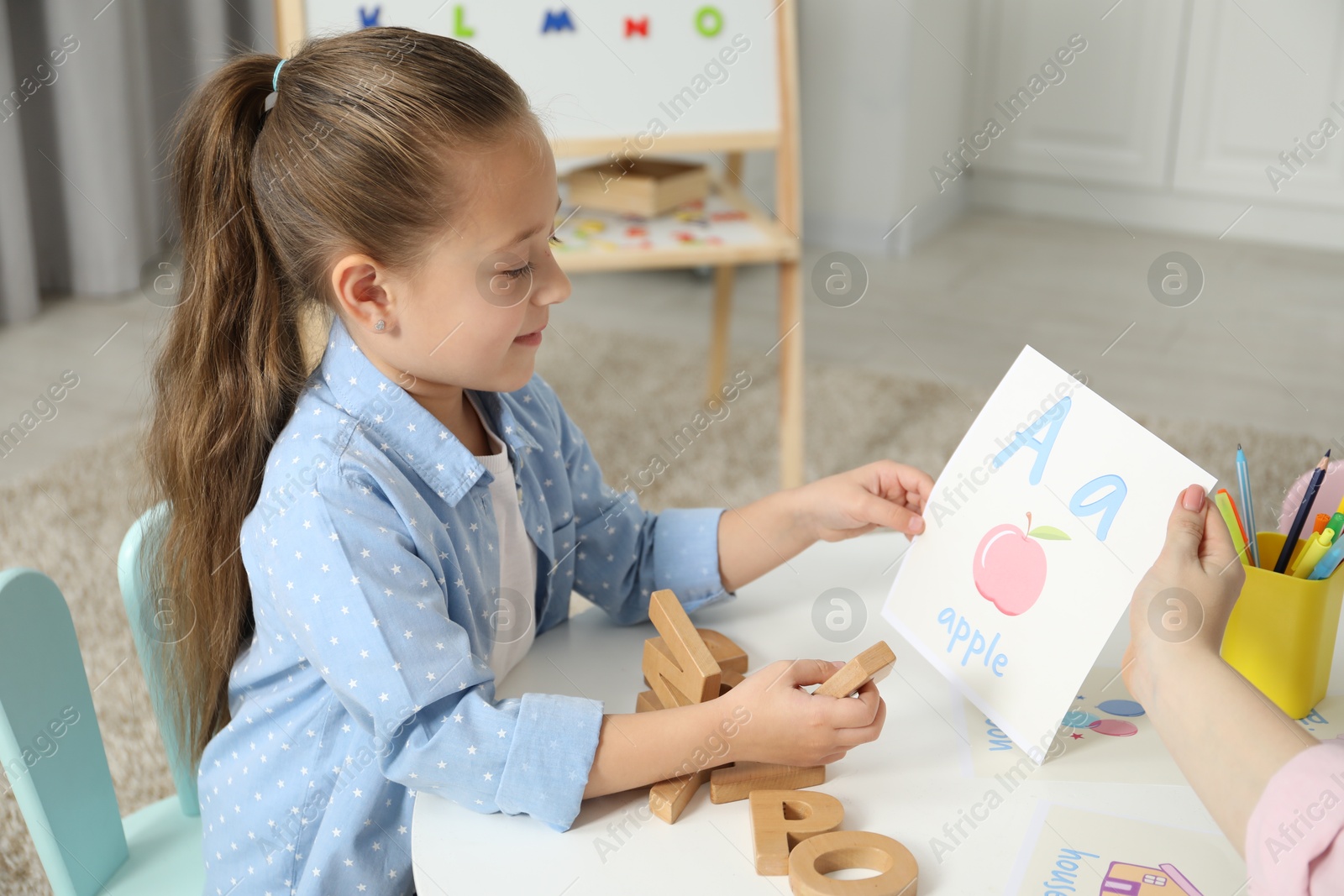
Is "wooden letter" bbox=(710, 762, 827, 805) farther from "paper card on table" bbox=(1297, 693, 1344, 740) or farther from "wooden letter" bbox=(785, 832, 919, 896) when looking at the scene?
"paper card on table" bbox=(1297, 693, 1344, 740)

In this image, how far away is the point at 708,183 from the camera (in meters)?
2.39

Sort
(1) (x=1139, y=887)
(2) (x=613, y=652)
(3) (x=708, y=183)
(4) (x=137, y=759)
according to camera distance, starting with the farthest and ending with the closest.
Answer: (3) (x=708, y=183), (4) (x=137, y=759), (2) (x=613, y=652), (1) (x=1139, y=887)

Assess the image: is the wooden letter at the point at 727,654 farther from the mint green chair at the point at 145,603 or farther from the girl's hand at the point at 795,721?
the mint green chair at the point at 145,603

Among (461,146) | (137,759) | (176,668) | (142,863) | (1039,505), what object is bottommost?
(137,759)

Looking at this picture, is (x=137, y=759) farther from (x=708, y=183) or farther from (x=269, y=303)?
(x=708, y=183)

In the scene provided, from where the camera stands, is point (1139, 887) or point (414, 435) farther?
point (414, 435)

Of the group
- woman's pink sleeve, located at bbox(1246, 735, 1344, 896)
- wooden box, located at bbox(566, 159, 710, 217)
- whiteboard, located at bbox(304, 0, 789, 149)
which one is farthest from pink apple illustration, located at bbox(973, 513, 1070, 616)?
wooden box, located at bbox(566, 159, 710, 217)

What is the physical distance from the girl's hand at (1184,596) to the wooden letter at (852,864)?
0.17 m

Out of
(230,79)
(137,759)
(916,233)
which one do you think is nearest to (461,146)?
(230,79)

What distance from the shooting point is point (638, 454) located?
234 centimetres

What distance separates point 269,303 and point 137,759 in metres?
0.94

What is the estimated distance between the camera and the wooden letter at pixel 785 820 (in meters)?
0.67

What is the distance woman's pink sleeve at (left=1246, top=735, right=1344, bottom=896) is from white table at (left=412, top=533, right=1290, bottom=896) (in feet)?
→ 0.42

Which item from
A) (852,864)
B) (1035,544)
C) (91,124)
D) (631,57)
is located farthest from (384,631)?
(91,124)
